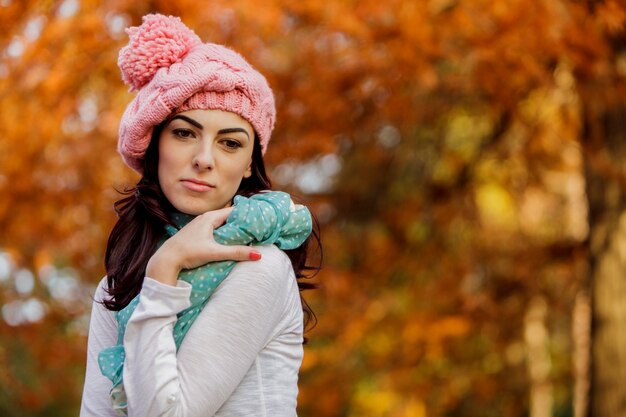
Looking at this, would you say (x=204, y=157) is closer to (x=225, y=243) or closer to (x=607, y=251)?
(x=225, y=243)

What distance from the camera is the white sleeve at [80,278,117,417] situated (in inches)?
70.2

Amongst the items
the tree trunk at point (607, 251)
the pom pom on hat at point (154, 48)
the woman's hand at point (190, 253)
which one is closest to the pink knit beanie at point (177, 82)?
the pom pom on hat at point (154, 48)

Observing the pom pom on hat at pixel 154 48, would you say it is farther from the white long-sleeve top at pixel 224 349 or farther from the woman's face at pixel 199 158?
the white long-sleeve top at pixel 224 349

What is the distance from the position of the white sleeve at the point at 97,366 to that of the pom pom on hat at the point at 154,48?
453mm

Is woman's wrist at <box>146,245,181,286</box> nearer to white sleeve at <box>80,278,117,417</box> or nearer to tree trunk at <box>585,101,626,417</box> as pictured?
white sleeve at <box>80,278,117,417</box>

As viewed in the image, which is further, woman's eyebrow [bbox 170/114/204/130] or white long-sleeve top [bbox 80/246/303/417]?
woman's eyebrow [bbox 170/114/204/130]

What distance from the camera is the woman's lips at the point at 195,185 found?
1.75m

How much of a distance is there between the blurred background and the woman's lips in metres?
2.18

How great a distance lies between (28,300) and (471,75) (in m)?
3.57

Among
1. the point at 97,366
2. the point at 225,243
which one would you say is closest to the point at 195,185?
the point at 225,243

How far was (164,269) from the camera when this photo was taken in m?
1.58

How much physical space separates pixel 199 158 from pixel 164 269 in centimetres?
26

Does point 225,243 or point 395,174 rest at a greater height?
point 225,243

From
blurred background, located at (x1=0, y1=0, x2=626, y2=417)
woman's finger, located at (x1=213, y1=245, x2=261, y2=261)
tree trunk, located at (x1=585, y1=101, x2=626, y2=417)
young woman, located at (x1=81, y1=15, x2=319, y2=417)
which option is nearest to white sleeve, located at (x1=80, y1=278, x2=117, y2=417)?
young woman, located at (x1=81, y1=15, x2=319, y2=417)
